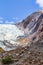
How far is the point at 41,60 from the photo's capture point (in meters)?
18.0

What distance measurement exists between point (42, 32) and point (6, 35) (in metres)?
32.7

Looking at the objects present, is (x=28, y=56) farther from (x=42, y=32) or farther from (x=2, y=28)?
(x=2, y=28)

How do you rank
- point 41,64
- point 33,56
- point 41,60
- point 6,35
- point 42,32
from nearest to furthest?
point 41,64, point 41,60, point 33,56, point 42,32, point 6,35

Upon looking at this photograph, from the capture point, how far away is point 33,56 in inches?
758

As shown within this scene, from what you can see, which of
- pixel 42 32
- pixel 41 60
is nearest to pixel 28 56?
pixel 41 60

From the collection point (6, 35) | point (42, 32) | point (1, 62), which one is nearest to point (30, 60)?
point (1, 62)

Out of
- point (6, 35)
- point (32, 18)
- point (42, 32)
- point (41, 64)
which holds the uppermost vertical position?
point (32, 18)

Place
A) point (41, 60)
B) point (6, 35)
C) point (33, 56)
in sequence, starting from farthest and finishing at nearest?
1. point (6, 35)
2. point (33, 56)
3. point (41, 60)

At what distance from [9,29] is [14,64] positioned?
105748 millimetres

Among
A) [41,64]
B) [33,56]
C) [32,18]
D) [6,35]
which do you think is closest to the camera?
[41,64]

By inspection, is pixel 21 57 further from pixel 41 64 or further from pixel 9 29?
pixel 9 29

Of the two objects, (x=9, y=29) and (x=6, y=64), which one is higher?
(x=9, y=29)

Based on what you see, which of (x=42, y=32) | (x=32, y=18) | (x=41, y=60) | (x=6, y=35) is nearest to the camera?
(x=41, y=60)

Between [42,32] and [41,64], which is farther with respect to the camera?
[42,32]
